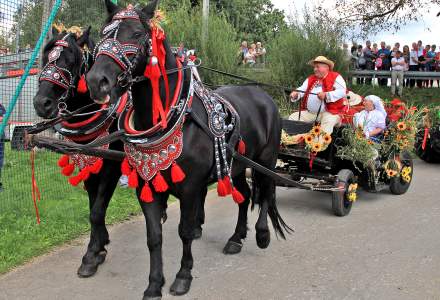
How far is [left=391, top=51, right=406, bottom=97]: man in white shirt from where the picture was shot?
52.0 ft

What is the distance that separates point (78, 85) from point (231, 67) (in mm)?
7622

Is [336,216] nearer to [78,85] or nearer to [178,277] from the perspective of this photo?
[178,277]

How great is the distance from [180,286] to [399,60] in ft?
46.9

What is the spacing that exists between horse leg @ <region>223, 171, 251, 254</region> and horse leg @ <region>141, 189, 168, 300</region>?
1291 millimetres

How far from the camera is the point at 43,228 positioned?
5336 millimetres

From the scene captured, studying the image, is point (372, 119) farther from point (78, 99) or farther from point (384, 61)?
point (384, 61)

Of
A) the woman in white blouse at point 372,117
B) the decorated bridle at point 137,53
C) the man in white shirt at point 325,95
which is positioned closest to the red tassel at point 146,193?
the decorated bridle at point 137,53

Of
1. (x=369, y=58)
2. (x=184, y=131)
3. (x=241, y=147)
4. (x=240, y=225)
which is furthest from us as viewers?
(x=369, y=58)

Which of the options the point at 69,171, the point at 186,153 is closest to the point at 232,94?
the point at 186,153

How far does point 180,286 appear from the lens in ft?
12.9

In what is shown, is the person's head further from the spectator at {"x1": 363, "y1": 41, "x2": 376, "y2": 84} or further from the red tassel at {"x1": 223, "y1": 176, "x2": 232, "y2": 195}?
the spectator at {"x1": 363, "y1": 41, "x2": 376, "y2": 84}

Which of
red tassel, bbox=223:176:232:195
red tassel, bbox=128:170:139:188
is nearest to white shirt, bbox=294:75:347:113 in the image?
red tassel, bbox=223:176:232:195

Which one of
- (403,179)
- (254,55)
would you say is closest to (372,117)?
(403,179)

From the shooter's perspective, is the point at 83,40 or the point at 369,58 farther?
the point at 369,58
